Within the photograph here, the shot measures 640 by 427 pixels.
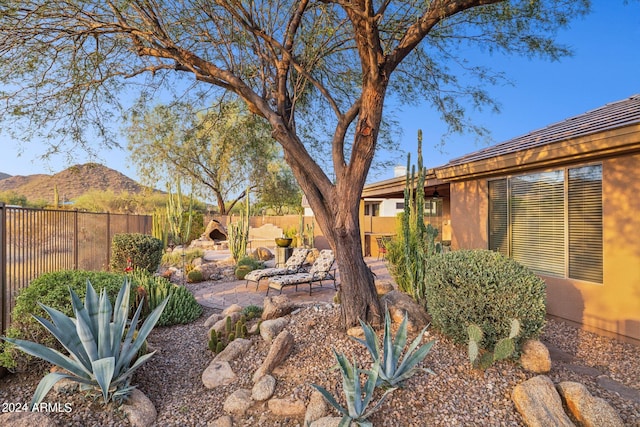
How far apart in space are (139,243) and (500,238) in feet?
28.4

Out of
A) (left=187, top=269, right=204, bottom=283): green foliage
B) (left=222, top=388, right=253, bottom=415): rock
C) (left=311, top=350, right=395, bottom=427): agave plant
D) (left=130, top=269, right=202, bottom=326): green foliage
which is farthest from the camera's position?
(left=187, top=269, right=204, bottom=283): green foliage

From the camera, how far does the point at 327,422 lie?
303 cm

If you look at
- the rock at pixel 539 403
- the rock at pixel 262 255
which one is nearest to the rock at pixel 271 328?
the rock at pixel 539 403

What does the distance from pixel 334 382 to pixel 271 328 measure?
141 centimetres

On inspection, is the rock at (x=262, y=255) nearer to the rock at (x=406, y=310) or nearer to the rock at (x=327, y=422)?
the rock at (x=406, y=310)

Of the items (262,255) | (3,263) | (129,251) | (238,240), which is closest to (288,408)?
(3,263)

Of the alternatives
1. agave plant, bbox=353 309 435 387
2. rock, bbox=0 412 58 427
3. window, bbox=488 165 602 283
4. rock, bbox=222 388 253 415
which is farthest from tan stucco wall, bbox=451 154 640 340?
rock, bbox=0 412 58 427

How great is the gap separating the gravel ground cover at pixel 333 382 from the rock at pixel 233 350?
9 cm

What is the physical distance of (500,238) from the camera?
746cm

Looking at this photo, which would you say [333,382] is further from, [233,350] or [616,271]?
[616,271]

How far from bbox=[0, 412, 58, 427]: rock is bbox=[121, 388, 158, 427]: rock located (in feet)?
1.91

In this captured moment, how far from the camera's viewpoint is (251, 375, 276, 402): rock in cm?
362

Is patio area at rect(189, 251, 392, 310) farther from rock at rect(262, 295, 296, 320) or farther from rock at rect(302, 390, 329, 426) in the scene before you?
rock at rect(302, 390, 329, 426)

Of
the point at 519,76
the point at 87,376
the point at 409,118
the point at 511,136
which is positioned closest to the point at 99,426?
the point at 87,376
